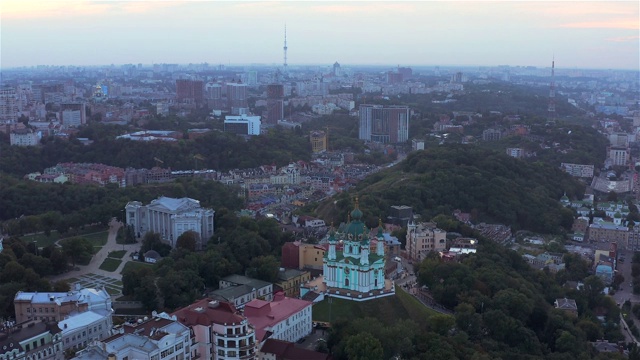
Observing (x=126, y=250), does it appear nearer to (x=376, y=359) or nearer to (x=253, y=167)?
(x=376, y=359)

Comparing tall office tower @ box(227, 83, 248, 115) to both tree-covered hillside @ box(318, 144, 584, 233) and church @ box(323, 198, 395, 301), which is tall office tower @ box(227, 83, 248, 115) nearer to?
tree-covered hillside @ box(318, 144, 584, 233)

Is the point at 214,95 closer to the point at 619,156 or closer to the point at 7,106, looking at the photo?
the point at 7,106

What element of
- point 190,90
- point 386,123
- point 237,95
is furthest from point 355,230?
point 190,90

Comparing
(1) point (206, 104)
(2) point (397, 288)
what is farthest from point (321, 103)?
(2) point (397, 288)

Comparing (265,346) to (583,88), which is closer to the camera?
(265,346)

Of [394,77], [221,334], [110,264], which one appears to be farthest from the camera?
[394,77]
